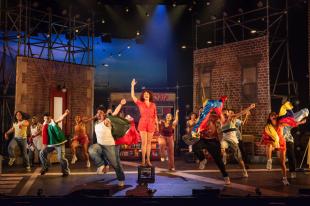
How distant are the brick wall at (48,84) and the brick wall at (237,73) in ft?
16.6

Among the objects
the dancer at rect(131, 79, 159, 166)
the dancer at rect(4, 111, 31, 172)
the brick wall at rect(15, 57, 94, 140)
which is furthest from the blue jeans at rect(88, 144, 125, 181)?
the brick wall at rect(15, 57, 94, 140)

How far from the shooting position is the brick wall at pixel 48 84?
1463 centimetres

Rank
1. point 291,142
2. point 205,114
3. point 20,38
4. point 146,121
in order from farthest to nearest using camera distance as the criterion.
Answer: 1. point 20,38
2. point 291,142
3. point 146,121
4. point 205,114

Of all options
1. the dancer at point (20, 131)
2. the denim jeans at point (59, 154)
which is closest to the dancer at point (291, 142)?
the denim jeans at point (59, 154)

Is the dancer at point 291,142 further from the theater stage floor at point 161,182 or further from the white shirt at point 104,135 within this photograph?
the white shirt at point 104,135

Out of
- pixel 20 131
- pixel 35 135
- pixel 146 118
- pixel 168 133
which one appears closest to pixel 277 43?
pixel 168 133

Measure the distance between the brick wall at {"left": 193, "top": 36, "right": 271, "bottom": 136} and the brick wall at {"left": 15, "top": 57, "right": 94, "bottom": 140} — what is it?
506 cm

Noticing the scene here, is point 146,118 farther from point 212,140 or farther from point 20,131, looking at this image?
point 20,131

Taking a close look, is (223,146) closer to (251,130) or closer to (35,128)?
(251,130)

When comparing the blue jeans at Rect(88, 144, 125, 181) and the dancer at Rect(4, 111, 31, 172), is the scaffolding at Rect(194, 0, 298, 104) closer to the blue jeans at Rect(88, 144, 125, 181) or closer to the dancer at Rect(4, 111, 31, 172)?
the blue jeans at Rect(88, 144, 125, 181)

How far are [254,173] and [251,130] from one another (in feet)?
11.9

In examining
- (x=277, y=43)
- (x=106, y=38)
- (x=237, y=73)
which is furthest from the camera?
(x=106, y=38)

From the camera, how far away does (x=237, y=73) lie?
1575cm

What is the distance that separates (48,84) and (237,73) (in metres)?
7.80
